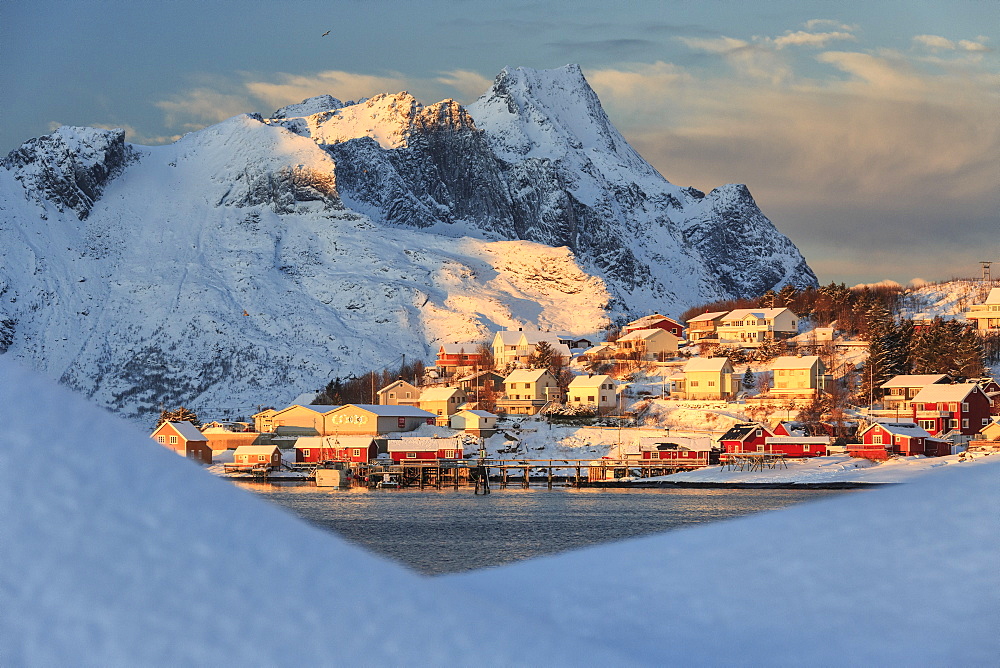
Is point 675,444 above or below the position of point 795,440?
below

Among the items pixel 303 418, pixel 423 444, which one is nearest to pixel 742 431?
pixel 423 444

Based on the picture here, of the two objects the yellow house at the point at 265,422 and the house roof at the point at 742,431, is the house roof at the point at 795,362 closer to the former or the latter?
the house roof at the point at 742,431

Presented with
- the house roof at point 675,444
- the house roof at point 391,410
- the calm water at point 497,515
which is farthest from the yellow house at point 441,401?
the calm water at point 497,515

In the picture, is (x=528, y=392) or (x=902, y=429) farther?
(x=528, y=392)

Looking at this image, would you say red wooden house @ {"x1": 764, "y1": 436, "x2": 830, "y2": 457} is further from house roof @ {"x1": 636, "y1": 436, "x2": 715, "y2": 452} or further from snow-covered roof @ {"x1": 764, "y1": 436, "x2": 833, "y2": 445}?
house roof @ {"x1": 636, "y1": 436, "x2": 715, "y2": 452}

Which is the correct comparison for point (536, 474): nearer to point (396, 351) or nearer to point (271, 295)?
point (396, 351)

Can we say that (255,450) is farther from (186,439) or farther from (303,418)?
(303,418)

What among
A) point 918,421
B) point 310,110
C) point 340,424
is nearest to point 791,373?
point 918,421
